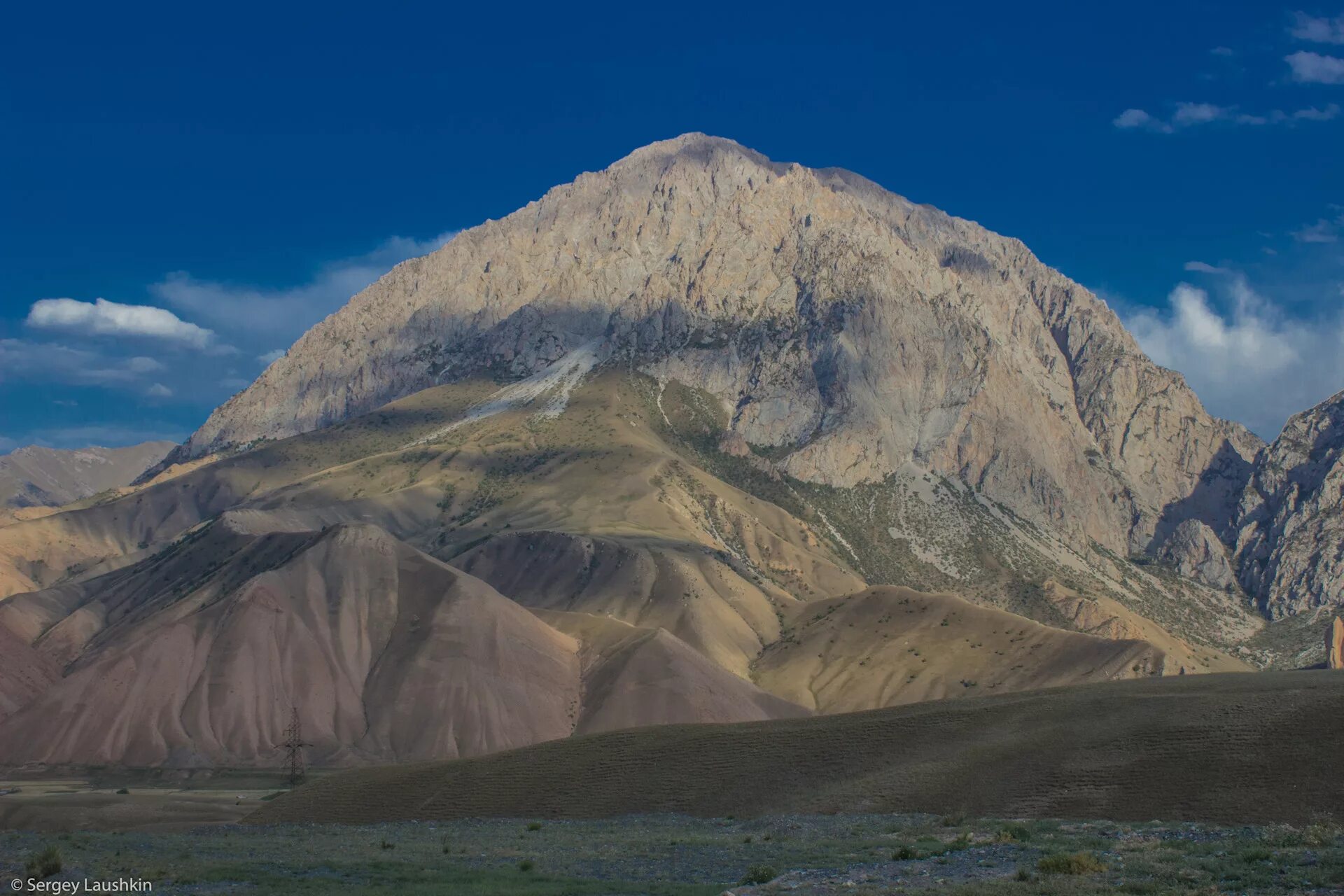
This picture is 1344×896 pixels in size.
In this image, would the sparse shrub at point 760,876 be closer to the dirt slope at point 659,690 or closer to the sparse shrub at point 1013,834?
the sparse shrub at point 1013,834

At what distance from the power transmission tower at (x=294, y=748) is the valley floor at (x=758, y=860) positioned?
207ft

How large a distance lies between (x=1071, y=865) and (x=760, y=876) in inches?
296

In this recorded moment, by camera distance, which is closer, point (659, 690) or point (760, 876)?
point (760, 876)

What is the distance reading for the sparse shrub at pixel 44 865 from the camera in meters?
31.6

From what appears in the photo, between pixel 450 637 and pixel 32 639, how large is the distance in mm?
69588

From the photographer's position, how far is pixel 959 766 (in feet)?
184

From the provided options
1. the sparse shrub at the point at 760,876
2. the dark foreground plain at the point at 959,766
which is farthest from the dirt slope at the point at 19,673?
the sparse shrub at the point at 760,876

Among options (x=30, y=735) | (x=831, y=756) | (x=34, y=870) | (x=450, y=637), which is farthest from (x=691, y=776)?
(x=30, y=735)

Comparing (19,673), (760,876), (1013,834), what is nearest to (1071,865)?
(760,876)

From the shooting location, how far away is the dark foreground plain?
48406 mm

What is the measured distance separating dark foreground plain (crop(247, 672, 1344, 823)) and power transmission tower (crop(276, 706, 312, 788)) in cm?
3890

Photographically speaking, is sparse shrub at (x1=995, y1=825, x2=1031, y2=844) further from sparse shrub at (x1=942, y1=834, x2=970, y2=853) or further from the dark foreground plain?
the dark foreground plain

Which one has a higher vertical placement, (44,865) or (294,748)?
(44,865)

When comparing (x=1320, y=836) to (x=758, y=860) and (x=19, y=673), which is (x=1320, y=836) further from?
(x=19, y=673)
